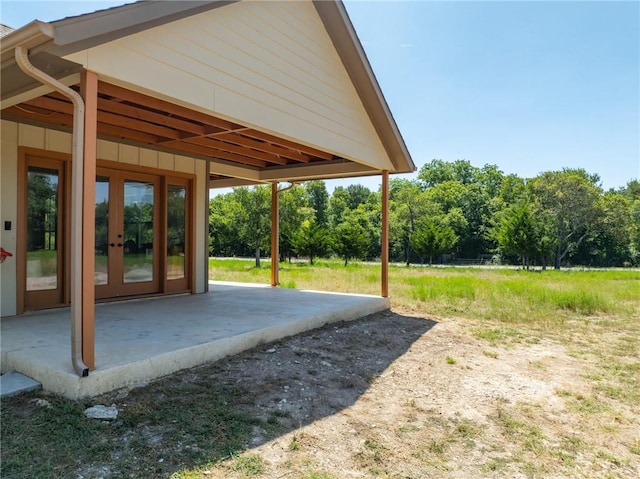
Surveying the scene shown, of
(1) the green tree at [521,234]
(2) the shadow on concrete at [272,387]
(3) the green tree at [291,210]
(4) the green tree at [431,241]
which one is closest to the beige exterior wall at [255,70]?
(2) the shadow on concrete at [272,387]

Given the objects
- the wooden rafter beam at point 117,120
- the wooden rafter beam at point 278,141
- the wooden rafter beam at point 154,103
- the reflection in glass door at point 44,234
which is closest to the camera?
the wooden rafter beam at point 154,103

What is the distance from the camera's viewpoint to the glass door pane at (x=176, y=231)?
7.06 metres

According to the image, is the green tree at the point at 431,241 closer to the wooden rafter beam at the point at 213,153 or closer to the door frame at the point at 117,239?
the wooden rafter beam at the point at 213,153

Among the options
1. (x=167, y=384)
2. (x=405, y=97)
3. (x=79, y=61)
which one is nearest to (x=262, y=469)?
(x=167, y=384)

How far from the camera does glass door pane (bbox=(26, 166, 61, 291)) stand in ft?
17.1

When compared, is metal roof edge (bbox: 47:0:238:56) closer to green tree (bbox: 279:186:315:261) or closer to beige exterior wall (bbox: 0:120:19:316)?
beige exterior wall (bbox: 0:120:19:316)

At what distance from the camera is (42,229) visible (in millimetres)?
5332

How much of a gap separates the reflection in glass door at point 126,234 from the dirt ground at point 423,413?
302 centimetres

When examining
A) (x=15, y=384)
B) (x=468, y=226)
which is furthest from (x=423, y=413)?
(x=468, y=226)

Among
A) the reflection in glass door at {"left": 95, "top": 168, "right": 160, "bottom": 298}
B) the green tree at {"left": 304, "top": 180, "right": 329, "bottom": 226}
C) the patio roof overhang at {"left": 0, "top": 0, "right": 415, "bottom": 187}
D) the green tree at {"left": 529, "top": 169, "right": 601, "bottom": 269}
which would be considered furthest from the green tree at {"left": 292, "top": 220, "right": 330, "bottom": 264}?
the green tree at {"left": 304, "top": 180, "right": 329, "bottom": 226}

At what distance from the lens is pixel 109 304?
589 cm

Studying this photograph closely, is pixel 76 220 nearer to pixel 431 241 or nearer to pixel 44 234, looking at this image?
pixel 44 234

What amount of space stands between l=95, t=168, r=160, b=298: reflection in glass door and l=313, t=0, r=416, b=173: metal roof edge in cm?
360

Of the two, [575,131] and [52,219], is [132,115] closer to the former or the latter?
[52,219]
